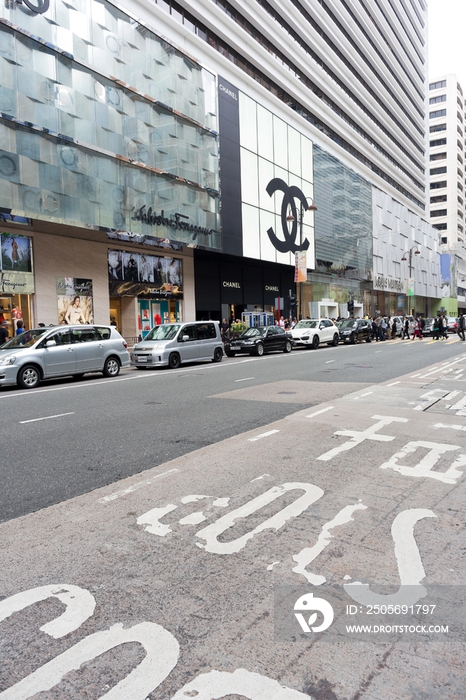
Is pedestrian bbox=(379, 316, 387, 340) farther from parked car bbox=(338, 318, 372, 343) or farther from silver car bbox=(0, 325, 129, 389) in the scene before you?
silver car bbox=(0, 325, 129, 389)

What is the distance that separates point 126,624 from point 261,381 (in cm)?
1067

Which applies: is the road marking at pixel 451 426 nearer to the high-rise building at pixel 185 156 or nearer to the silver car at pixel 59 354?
the silver car at pixel 59 354

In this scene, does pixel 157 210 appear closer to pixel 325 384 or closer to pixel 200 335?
pixel 200 335

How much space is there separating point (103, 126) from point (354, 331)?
19.7 m

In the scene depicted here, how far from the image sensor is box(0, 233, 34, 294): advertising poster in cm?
2131

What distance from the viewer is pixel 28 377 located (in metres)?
13.4

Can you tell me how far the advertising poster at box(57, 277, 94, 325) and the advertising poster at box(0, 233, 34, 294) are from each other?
5.89 feet

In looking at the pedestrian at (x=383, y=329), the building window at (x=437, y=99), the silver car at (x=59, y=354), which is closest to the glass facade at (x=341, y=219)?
the pedestrian at (x=383, y=329)

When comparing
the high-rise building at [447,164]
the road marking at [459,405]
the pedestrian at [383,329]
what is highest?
the high-rise building at [447,164]

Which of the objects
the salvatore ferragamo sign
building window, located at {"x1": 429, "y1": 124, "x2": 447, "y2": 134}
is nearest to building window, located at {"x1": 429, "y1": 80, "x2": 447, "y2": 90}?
building window, located at {"x1": 429, "y1": 124, "x2": 447, "y2": 134}

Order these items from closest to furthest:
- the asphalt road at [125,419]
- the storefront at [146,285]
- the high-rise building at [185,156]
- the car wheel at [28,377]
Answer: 1. the asphalt road at [125,419]
2. the car wheel at [28,377]
3. the high-rise building at [185,156]
4. the storefront at [146,285]

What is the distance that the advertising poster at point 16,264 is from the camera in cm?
2131

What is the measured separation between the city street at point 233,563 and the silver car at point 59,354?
6.30 metres

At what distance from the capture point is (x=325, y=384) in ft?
40.7
